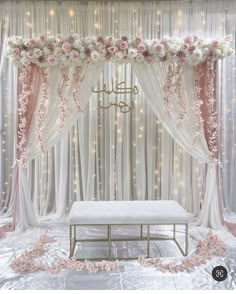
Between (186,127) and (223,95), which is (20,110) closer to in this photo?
(186,127)

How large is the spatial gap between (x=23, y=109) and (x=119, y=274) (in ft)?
6.46

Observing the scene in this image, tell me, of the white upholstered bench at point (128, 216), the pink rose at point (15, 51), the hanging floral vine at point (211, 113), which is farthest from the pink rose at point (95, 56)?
the white upholstered bench at point (128, 216)

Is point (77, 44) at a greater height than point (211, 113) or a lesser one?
greater

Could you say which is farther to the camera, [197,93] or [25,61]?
[197,93]

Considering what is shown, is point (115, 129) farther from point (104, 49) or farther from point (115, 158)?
point (104, 49)

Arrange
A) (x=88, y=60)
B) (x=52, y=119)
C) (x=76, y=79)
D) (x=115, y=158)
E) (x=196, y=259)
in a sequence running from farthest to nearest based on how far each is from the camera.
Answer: (x=115, y=158) < (x=52, y=119) < (x=76, y=79) < (x=88, y=60) < (x=196, y=259)

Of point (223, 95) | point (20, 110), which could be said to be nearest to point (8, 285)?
point (20, 110)

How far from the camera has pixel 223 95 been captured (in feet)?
15.2

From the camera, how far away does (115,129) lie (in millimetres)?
4680

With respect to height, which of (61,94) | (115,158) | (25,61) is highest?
(25,61)

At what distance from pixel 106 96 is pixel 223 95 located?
1494mm

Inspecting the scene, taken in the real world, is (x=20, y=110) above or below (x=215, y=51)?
below

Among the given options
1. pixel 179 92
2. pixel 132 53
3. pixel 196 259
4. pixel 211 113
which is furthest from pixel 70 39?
pixel 196 259

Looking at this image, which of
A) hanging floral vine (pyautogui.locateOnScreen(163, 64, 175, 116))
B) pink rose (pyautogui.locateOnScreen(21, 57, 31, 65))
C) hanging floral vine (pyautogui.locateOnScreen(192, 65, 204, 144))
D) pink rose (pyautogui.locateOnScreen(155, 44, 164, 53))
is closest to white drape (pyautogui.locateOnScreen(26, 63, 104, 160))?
pink rose (pyautogui.locateOnScreen(21, 57, 31, 65))
